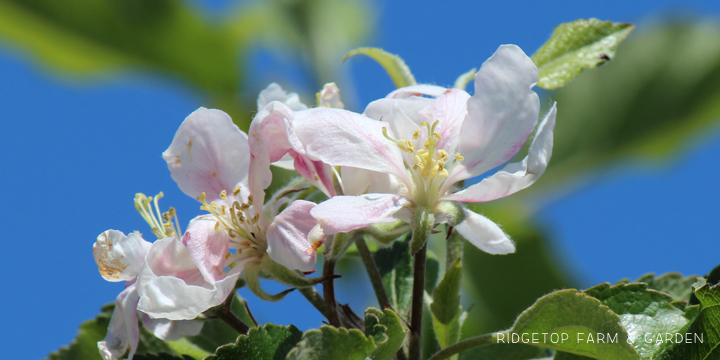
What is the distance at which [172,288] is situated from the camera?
0.97 meters

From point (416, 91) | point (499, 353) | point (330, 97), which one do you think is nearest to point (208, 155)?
point (330, 97)

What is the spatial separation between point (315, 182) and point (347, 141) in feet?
0.29

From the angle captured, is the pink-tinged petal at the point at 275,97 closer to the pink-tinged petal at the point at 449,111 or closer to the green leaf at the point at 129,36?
the pink-tinged petal at the point at 449,111

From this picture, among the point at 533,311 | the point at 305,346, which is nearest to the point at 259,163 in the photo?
the point at 305,346

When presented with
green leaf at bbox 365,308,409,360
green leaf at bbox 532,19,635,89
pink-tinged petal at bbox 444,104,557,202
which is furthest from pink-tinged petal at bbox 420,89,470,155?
green leaf at bbox 365,308,409,360

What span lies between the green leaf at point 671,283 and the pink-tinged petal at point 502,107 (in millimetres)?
432

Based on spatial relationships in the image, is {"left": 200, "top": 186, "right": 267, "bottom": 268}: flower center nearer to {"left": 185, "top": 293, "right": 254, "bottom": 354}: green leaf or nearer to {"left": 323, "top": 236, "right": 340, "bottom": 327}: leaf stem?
{"left": 323, "top": 236, "right": 340, "bottom": 327}: leaf stem

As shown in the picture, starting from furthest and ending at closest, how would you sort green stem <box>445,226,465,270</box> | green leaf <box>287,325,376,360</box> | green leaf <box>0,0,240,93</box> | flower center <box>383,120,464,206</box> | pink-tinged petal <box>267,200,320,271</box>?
green leaf <box>0,0,240,93</box>
green stem <box>445,226,465,270</box>
flower center <box>383,120,464,206</box>
pink-tinged petal <box>267,200,320,271</box>
green leaf <box>287,325,376,360</box>

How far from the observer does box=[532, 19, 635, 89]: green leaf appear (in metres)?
1.29

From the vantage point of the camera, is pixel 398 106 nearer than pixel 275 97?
Yes

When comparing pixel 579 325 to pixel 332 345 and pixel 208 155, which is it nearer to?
pixel 332 345

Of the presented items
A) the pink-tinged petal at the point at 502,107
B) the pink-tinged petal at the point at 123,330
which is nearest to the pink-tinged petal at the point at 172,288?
the pink-tinged petal at the point at 123,330

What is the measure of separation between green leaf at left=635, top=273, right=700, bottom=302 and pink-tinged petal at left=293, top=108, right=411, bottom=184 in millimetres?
542

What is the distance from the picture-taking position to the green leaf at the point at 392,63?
51.7 inches
